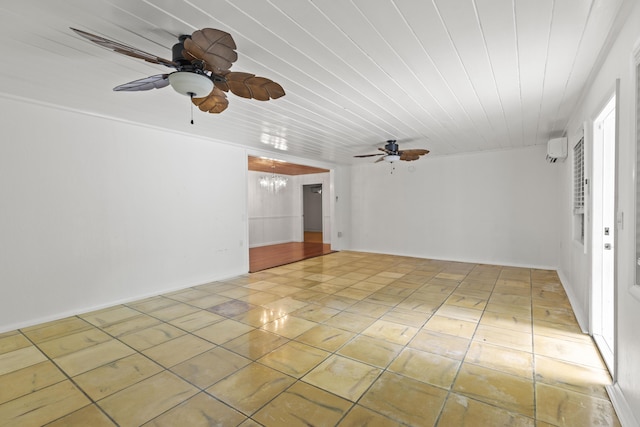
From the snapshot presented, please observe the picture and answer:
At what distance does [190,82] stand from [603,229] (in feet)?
12.5

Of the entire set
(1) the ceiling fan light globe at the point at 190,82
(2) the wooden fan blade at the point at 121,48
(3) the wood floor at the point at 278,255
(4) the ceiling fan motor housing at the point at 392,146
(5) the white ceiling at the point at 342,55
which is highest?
(5) the white ceiling at the point at 342,55

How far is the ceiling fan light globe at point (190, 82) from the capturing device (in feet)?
6.51

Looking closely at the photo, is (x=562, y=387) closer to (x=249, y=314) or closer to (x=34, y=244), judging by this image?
(x=249, y=314)

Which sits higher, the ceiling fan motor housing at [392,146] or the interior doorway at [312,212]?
the ceiling fan motor housing at [392,146]

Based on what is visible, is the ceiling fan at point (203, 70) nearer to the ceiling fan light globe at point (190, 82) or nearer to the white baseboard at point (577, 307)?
the ceiling fan light globe at point (190, 82)

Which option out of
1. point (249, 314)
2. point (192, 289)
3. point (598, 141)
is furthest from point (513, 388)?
point (192, 289)

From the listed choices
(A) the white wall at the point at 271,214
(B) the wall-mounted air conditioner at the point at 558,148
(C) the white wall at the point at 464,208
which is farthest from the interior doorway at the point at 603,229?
(A) the white wall at the point at 271,214

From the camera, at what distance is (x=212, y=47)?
1720 millimetres

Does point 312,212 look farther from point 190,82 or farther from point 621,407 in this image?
point 621,407

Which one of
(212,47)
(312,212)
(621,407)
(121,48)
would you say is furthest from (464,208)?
(312,212)

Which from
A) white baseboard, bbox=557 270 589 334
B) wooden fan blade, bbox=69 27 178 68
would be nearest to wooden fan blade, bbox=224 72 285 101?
wooden fan blade, bbox=69 27 178 68

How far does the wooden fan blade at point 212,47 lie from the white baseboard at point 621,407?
3080mm

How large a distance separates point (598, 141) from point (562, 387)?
7.43 feet

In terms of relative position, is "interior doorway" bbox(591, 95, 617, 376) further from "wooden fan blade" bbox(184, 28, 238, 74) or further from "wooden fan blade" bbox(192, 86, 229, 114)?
"wooden fan blade" bbox(192, 86, 229, 114)
